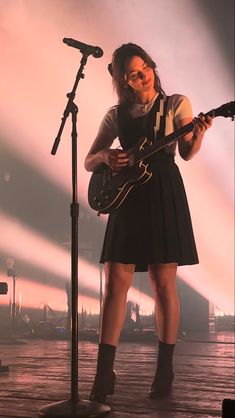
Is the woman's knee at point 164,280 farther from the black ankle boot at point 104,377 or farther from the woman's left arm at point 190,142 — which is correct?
the woman's left arm at point 190,142

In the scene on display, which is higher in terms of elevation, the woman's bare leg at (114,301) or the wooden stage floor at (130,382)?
the woman's bare leg at (114,301)

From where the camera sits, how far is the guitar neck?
183cm

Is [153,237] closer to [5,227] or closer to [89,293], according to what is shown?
[89,293]

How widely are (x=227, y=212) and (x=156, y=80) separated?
2387 millimetres

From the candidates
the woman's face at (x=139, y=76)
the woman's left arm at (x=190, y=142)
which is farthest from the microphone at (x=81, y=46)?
the woman's left arm at (x=190, y=142)

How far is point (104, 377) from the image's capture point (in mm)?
1742

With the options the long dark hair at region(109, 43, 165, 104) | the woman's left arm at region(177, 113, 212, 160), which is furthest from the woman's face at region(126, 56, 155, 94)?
the woman's left arm at region(177, 113, 212, 160)

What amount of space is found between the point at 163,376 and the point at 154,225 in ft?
1.82

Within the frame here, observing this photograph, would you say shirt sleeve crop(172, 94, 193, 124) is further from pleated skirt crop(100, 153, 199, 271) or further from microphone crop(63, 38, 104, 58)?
microphone crop(63, 38, 104, 58)

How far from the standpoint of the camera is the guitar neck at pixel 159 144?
1.83m

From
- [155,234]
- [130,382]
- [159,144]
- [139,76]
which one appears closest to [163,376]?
[130,382]

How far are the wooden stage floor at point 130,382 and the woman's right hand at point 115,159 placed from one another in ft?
2.77

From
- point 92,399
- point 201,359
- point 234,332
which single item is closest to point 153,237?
point 92,399

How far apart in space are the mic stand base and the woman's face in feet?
4.05
